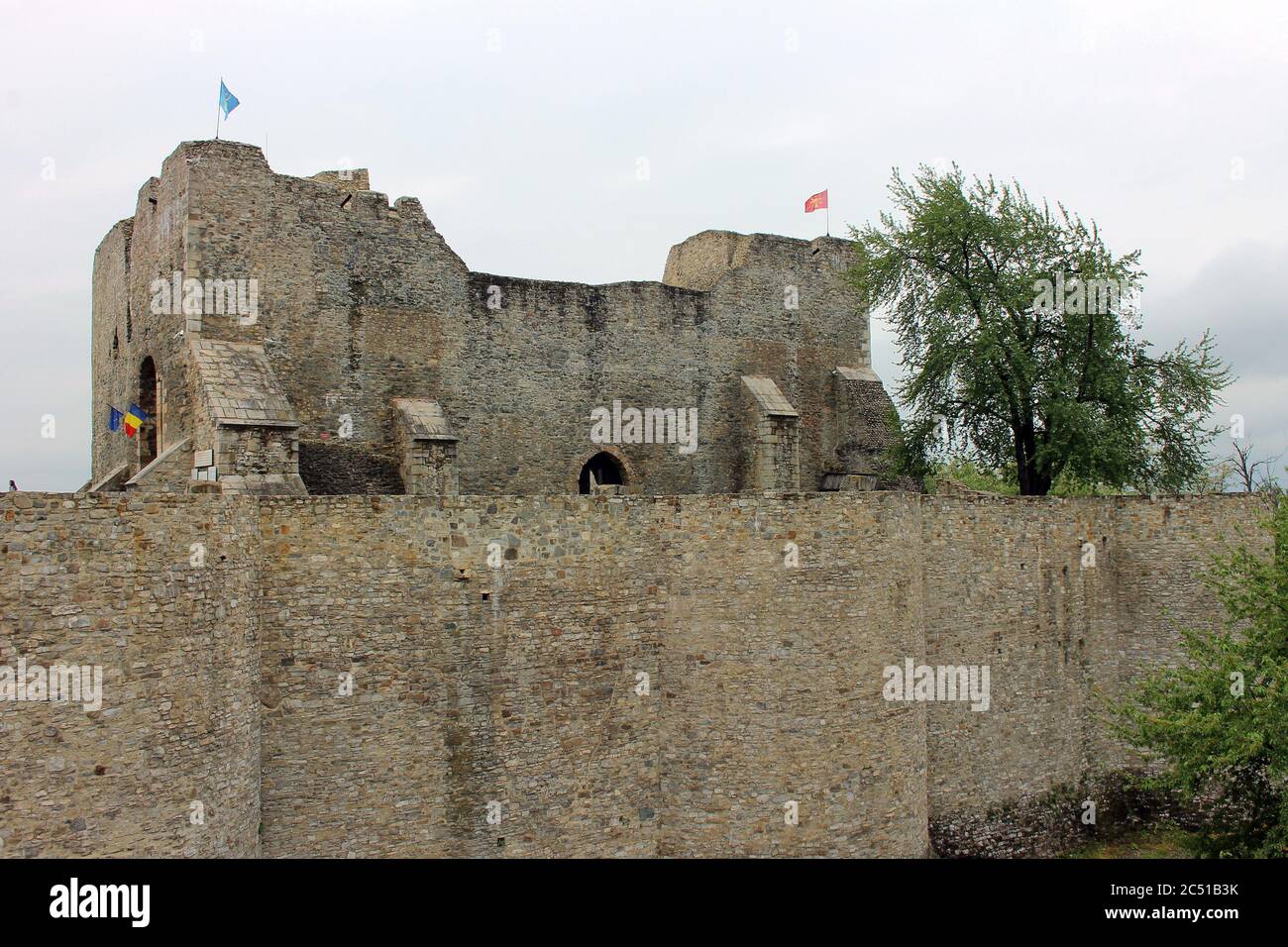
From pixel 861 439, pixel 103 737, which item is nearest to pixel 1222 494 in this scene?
pixel 861 439

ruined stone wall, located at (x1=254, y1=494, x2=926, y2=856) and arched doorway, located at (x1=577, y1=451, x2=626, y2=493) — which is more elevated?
arched doorway, located at (x1=577, y1=451, x2=626, y2=493)

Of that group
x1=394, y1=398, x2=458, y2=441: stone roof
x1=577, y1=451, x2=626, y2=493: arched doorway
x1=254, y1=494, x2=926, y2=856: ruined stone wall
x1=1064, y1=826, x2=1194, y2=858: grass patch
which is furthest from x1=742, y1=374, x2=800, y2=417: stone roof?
x1=1064, y1=826, x2=1194, y2=858: grass patch

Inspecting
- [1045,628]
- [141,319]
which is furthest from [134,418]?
[1045,628]

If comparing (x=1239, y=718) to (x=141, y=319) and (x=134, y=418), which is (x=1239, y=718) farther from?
(x=141, y=319)

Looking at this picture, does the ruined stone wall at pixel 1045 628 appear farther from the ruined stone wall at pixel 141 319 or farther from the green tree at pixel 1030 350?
the ruined stone wall at pixel 141 319

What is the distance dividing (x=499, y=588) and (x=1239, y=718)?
1024cm

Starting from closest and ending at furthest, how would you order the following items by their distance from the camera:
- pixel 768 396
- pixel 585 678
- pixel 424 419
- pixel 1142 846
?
1. pixel 585 678
2. pixel 1142 846
3. pixel 424 419
4. pixel 768 396

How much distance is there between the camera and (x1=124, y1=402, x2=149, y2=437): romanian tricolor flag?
19922 millimetres

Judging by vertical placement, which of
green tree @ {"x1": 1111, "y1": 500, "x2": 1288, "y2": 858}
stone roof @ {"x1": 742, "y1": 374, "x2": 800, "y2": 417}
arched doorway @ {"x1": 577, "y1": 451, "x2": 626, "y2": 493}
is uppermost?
stone roof @ {"x1": 742, "y1": 374, "x2": 800, "y2": 417}

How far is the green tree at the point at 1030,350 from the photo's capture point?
24828 millimetres

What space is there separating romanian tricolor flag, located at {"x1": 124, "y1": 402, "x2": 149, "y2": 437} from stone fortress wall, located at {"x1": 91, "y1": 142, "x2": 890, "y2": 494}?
0.27 meters

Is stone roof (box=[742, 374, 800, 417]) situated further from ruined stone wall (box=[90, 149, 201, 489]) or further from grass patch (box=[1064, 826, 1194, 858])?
ruined stone wall (box=[90, 149, 201, 489])

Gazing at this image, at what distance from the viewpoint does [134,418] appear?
65.5ft

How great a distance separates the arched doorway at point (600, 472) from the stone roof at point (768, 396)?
3694 millimetres
